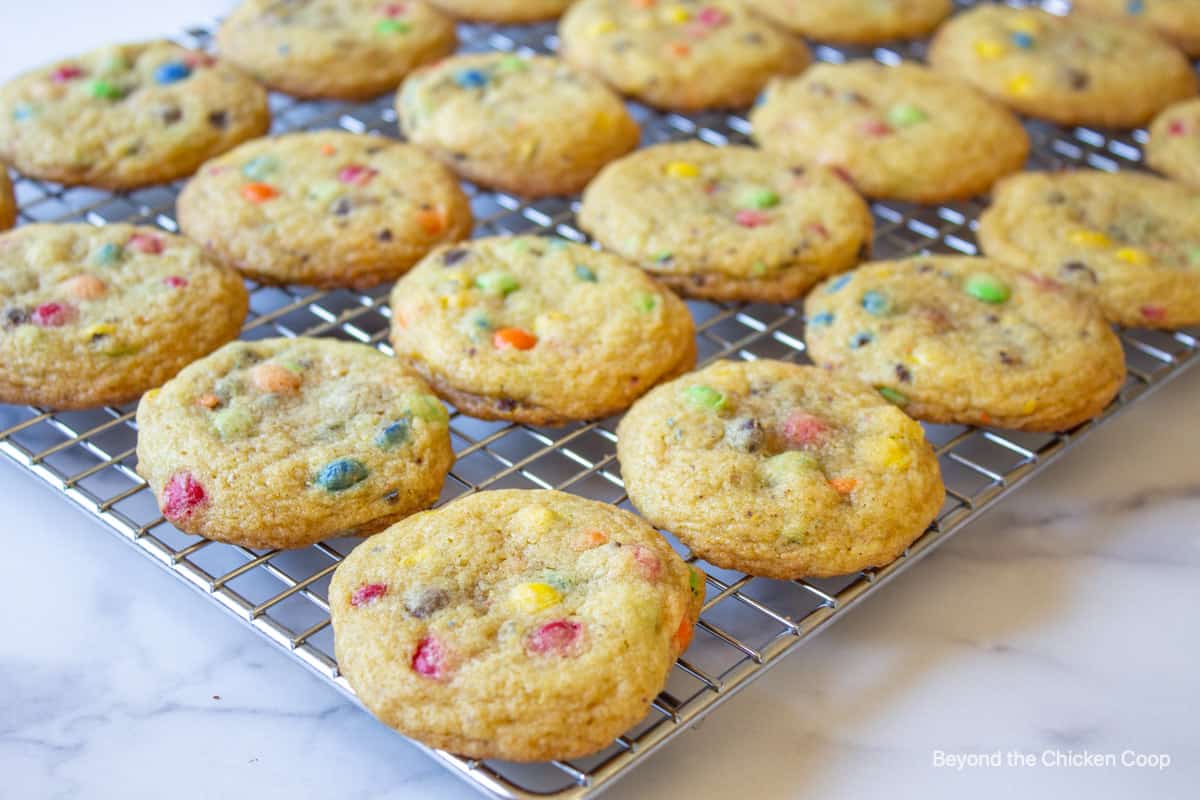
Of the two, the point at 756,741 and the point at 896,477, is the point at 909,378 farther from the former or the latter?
the point at 756,741

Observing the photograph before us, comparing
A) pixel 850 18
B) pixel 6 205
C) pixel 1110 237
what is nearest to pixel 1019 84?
pixel 850 18

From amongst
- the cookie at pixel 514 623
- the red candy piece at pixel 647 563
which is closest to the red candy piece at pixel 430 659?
the cookie at pixel 514 623

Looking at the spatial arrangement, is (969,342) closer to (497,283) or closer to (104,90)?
(497,283)

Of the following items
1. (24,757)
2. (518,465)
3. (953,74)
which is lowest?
(24,757)

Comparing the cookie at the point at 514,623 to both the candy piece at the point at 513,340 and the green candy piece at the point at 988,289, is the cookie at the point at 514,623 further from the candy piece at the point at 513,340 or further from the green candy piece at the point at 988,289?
the green candy piece at the point at 988,289

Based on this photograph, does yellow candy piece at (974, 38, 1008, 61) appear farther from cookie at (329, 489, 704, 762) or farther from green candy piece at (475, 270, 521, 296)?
cookie at (329, 489, 704, 762)

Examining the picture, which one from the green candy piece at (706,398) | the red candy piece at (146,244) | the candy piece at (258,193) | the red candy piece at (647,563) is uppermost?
the candy piece at (258,193)

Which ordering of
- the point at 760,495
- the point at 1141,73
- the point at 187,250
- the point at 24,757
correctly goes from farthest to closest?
1. the point at 1141,73
2. the point at 187,250
3. the point at 760,495
4. the point at 24,757

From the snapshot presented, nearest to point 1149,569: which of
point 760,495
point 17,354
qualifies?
point 760,495
